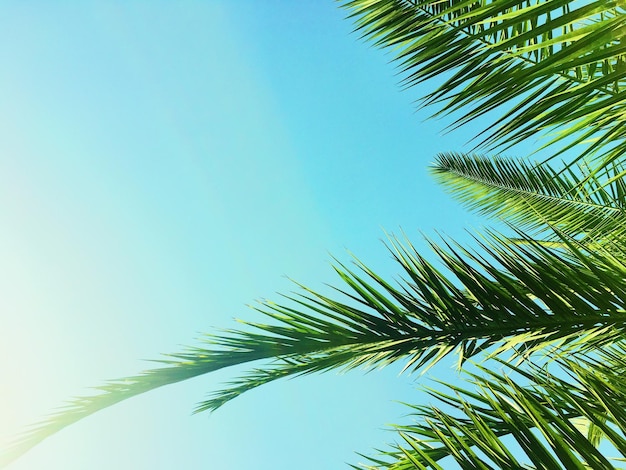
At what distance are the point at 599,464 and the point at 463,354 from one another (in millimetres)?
683

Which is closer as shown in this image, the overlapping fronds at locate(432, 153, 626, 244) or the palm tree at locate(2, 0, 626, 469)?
the palm tree at locate(2, 0, 626, 469)

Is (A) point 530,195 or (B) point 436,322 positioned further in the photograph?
(A) point 530,195

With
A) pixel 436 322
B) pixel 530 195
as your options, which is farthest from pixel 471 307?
pixel 530 195

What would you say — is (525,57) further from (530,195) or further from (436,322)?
(530,195)

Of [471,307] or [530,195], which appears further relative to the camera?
[530,195]

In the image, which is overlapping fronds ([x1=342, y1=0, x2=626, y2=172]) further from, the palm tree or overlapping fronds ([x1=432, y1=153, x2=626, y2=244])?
overlapping fronds ([x1=432, y1=153, x2=626, y2=244])

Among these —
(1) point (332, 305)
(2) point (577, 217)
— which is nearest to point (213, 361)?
(1) point (332, 305)

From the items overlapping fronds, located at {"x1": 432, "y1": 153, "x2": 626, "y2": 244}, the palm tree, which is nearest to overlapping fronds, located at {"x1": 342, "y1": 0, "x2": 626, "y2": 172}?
the palm tree

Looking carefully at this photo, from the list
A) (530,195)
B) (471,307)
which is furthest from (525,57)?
(530,195)

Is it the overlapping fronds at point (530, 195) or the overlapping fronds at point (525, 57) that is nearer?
the overlapping fronds at point (525, 57)

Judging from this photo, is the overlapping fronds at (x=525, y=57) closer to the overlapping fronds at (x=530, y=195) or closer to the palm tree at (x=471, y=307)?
the palm tree at (x=471, y=307)

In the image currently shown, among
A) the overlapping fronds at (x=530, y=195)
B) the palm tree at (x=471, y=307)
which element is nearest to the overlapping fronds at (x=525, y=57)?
the palm tree at (x=471, y=307)

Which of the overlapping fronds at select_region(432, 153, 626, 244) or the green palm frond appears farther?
the overlapping fronds at select_region(432, 153, 626, 244)

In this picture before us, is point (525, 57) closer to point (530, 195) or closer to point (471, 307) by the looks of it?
point (471, 307)
